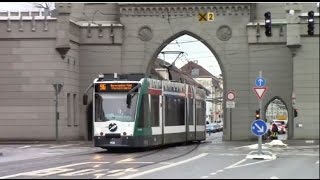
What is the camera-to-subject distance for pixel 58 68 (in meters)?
46.6

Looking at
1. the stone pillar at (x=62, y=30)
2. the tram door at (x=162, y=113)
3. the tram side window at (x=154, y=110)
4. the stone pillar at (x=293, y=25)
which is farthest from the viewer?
the stone pillar at (x=293, y=25)

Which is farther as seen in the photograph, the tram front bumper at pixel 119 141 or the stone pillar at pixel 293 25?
the stone pillar at pixel 293 25

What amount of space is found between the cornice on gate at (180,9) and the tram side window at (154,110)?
77.1ft

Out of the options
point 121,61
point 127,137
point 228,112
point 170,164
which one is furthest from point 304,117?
point 170,164

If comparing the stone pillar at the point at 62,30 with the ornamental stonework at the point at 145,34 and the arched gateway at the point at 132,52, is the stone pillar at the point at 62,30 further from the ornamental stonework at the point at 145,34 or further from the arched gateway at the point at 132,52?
the ornamental stonework at the point at 145,34

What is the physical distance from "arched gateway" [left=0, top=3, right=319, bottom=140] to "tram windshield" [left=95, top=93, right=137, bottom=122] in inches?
751

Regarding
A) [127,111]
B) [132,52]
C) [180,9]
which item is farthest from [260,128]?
[180,9]

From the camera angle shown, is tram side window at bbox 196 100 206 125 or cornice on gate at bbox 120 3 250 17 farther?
cornice on gate at bbox 120 3 250 17

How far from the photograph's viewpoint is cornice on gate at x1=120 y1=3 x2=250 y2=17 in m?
52.2

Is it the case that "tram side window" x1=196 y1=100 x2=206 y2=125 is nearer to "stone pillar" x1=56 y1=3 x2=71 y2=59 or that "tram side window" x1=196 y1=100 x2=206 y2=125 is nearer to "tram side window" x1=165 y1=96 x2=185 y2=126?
"tram side window" x1=165 y1=96 x2=185 y2=126

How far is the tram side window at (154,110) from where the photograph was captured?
96.2 feet

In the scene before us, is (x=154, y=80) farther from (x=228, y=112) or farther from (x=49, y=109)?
(x=228, y=112)

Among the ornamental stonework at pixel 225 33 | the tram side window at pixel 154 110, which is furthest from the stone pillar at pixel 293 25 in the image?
the tram side window at pixel 154 110

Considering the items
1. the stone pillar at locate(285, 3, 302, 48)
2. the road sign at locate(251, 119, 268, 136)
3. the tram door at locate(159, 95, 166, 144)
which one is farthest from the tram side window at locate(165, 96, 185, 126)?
the stone pillar at locate(285, 3, 302, 48)
